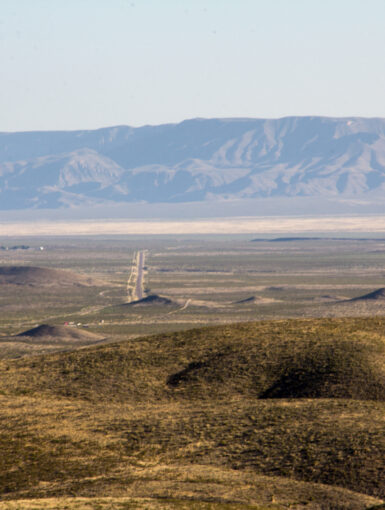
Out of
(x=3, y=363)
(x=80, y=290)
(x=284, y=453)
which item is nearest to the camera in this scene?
(x=284, y=453)

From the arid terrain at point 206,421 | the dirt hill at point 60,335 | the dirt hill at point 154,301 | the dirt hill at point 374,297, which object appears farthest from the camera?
the dirt hill at point 154,301

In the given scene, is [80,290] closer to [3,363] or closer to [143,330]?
[143,330]

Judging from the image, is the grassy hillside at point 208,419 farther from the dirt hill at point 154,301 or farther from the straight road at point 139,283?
the straight road at point 139,283

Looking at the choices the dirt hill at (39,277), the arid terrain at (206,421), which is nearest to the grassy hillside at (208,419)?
the arid terrain at (206,421)

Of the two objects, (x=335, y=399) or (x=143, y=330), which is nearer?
(x=335, y=399)

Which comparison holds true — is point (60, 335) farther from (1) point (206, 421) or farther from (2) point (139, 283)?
(2) point (139, 283)

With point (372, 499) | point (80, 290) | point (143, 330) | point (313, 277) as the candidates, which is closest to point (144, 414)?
point (372, 499)

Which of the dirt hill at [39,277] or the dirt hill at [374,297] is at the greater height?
the dirt hill at [374,297]
